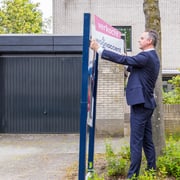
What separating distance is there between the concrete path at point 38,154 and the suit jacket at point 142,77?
6.62ft

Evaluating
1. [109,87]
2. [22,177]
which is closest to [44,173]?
[22,177]

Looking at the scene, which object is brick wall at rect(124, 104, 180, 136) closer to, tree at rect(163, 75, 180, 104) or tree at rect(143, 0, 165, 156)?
tree at rect(163, 75, 180, 104)

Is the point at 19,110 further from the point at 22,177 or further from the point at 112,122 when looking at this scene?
the point at 22,177

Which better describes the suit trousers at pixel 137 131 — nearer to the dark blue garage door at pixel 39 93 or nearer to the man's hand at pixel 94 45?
the man's hand at pixel 94 45

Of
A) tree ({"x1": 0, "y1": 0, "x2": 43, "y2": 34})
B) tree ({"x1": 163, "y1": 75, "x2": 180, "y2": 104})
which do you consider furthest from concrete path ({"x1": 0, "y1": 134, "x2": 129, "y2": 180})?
tree ({"x1": 0, "y1": 0, "x2": 43, "y2": 34})

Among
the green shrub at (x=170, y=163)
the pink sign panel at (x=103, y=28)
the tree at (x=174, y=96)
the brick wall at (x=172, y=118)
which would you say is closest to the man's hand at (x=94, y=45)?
the pink sign panel at (x=103, y=28)

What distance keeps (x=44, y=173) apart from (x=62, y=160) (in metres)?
1.18

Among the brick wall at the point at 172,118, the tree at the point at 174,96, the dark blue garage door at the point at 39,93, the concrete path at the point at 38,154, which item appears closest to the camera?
the concrete path at the point at 38,154

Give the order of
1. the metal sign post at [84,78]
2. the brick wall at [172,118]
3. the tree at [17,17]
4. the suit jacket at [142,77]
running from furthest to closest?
the tree at [17,17]
the brick wall at [172,118]
the suit jacket at [142,77]
the metal sign post at [84,78]

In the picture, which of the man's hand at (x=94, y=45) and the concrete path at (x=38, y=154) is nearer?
the man's hand at (x=94, y=45)

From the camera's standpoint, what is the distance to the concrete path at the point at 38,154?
6.25 meters

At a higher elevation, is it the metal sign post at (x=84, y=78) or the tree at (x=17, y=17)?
the tree at (x=17, y=17)

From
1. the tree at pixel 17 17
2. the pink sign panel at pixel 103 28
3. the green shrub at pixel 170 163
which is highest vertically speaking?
the tree at pixel 17 17

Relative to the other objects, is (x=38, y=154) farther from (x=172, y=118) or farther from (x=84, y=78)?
(x=84, y=78)
